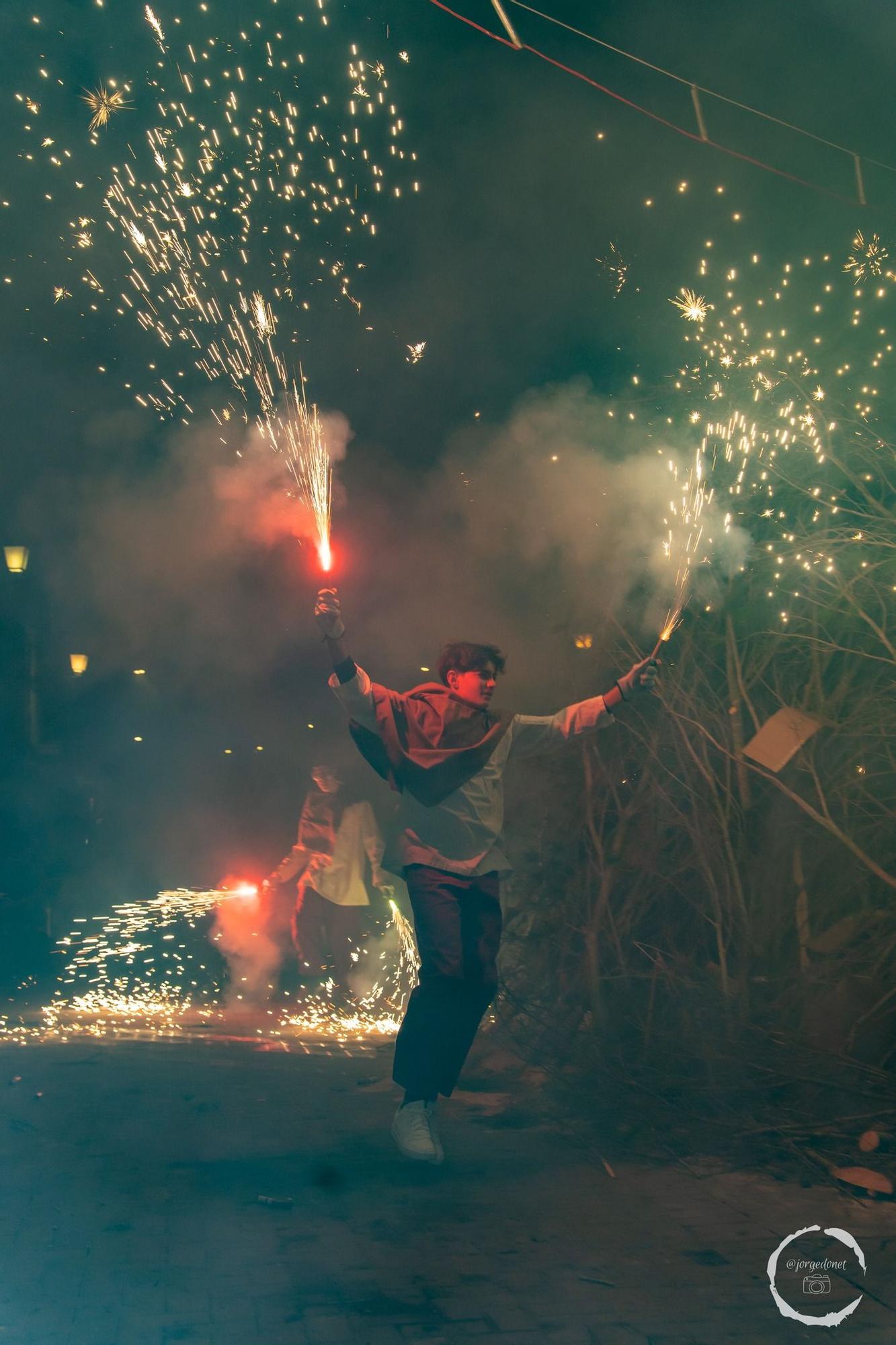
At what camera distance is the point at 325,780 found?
347 inches

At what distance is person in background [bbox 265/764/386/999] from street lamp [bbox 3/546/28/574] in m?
6.50

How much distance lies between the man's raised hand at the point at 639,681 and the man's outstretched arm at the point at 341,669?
1.03m

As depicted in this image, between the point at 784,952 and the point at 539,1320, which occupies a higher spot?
the point at 784,952

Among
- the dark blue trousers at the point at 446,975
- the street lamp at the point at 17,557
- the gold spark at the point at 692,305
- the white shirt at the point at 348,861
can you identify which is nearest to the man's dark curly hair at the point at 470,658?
the dark blue trousers at the point at 446,975

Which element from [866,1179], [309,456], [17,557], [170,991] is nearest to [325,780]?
[170,991]

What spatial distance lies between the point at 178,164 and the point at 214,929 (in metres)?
7.22

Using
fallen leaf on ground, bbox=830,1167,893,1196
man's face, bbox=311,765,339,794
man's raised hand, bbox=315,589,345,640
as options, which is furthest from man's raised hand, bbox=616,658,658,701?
man's face, bbox=311,765,339,794

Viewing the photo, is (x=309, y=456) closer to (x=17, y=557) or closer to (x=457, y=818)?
(x=457, y=818)

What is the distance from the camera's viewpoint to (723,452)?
5281 millimetres

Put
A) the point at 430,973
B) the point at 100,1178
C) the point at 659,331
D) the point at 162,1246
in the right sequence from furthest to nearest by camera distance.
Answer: the point at 659,331
the point at 430,973
the point at 100,1178
the point at 162,1246

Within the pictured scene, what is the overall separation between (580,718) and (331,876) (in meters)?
4.30

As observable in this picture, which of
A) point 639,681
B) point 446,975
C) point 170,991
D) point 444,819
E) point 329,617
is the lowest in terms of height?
point 170,991

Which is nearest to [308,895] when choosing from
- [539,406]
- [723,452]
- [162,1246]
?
[539,406]

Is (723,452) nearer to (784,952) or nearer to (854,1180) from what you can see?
(784,952)
